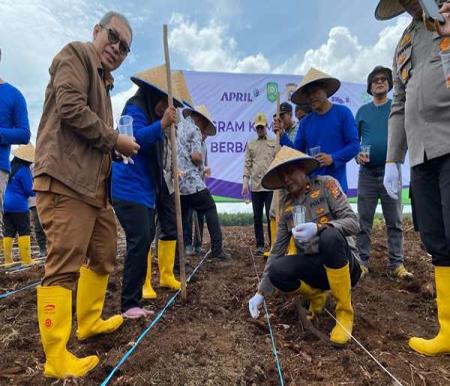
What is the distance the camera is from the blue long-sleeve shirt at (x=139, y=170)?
8.57 ft

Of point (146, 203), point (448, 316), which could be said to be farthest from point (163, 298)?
point (448, 316)

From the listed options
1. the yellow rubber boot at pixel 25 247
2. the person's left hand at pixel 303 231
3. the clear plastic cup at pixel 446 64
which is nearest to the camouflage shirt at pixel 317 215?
the person's left hand at pixel 303 231

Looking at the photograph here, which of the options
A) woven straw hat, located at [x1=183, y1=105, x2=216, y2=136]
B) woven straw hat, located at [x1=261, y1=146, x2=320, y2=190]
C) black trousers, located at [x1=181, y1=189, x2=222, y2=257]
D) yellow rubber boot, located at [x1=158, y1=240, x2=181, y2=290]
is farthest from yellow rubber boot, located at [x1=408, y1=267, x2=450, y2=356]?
woven straw hat, located at [x1=183, y1=105, x2=216, y2=136]

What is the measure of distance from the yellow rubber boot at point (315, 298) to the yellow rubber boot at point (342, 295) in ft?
0.88

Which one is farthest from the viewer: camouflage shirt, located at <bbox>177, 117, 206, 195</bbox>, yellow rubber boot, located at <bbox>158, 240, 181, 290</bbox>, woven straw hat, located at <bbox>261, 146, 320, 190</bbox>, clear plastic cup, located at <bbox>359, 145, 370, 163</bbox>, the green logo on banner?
the green logo on banner

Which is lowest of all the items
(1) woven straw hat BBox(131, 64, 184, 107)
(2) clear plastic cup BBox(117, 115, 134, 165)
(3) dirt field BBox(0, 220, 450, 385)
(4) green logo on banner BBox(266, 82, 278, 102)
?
(3) dirt field BBox(0, 220, 450, 385)

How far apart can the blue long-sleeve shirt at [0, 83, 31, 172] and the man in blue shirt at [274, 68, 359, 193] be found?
2511 millimetres

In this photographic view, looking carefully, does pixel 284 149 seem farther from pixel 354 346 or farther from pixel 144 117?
pixel 354 346

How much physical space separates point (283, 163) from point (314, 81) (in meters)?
1.13

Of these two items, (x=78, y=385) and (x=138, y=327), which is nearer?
(x=78, y=385)

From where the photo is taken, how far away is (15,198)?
5039 mm

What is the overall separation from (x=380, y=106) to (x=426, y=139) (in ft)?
7.06

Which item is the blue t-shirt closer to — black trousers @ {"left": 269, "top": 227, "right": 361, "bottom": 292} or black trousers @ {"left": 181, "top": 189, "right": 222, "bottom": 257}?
black trousers @ {"left": 269, "top": 227, "right": 361, "bottom": 292}

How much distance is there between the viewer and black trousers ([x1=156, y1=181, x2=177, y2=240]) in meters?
3.34
